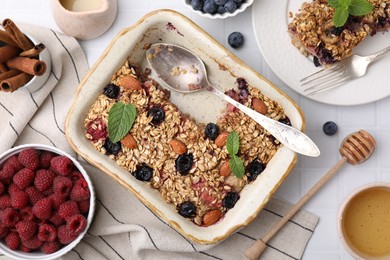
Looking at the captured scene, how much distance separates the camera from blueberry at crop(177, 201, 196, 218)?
A: 1.85 m

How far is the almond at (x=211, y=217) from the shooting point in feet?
6.11

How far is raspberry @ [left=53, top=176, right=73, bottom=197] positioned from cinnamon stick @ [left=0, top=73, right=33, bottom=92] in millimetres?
313

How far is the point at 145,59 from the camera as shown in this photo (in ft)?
6.51

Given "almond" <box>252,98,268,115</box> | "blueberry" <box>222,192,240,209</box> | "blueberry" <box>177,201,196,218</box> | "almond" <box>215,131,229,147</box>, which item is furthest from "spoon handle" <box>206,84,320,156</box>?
"blueberry" <box>177,201,196,218</box>

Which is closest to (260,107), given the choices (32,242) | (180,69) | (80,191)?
(180,69)

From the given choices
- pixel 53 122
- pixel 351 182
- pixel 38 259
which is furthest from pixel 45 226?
pixel 351 182

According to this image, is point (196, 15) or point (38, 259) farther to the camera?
point (196, 15)

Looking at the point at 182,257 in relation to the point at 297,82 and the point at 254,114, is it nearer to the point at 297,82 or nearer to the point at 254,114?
the point at 254,114

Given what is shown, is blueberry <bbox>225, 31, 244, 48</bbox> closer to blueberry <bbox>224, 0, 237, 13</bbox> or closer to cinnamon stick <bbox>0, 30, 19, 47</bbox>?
blueberry <bbox>224, 0, 237, 13</bbox>

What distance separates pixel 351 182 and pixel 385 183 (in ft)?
0.52

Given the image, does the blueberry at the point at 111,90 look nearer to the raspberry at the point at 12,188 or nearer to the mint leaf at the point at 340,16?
the raspberry at the point at 12,188

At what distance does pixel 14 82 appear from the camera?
1801 mm

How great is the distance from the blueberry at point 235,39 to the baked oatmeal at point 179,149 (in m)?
0.16

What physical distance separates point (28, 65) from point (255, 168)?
0.79 metres
